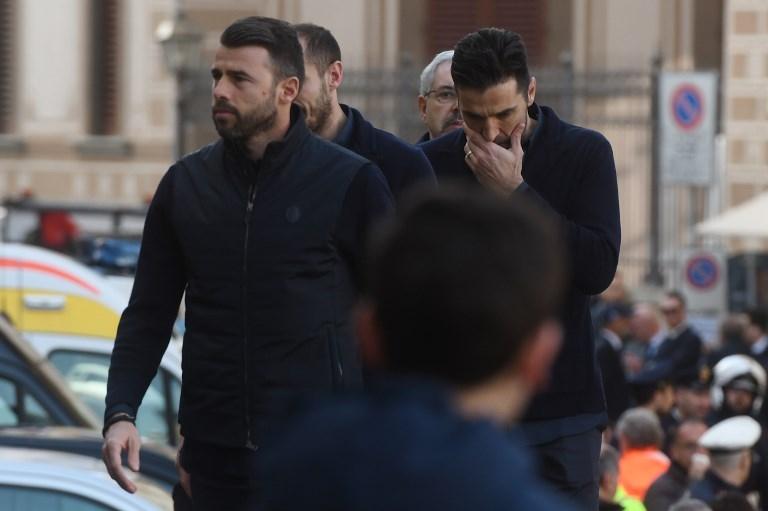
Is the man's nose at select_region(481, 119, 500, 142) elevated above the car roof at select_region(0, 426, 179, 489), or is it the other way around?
the man's nose at select_region(481, 119, 500, 142)

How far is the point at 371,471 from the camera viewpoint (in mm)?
2701

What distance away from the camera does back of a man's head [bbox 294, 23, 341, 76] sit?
558cm

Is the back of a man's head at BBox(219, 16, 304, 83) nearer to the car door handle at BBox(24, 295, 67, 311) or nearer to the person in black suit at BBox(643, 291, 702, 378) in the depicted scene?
the car door handle at BBox(24, 295, 67, 311)

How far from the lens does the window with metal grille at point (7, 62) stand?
3241cm

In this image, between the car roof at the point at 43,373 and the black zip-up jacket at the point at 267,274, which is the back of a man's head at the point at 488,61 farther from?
the car roof at the point at 43,373

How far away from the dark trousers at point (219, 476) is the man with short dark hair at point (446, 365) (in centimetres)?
212

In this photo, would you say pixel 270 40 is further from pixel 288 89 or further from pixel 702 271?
pixel 702 271

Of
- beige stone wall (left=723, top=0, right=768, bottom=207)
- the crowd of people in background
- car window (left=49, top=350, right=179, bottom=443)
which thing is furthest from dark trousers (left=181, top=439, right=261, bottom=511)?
beige stone wall (left=723, top=0, right=768, bottom=207)

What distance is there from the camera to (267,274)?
4.78 m

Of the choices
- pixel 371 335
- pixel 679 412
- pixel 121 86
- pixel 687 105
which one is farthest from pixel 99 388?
pixel 121 86

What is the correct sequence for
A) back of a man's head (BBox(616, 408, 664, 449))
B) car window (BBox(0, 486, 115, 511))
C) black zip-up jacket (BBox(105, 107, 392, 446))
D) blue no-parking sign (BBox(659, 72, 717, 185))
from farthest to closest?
blue no-parking sign (BBox(659, 72, 717, 185))
back of a man's head (BBox(616, 408, 664, 449))
car window (BBox(0, 486, 115, 511))
black zip-up jacket (BBox(105, 107, 392, 446))

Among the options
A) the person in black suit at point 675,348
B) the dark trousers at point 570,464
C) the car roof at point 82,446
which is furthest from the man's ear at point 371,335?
the person in black suit at point 675,348

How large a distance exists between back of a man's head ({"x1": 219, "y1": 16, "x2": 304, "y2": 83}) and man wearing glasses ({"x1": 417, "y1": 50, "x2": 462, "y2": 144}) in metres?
1.19

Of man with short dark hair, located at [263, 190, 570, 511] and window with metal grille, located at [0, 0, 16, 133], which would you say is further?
window with metal grille, located at [0, 0, 16, 133]
